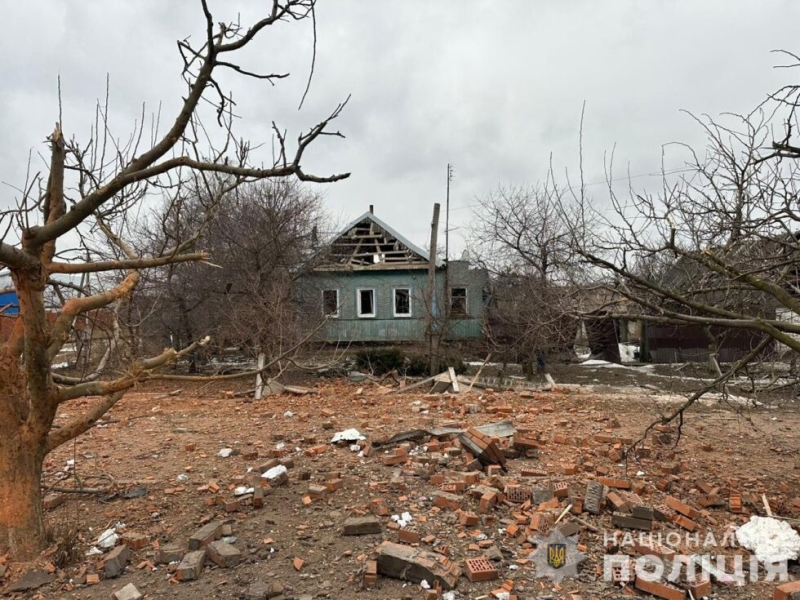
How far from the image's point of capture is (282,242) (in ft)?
47.8

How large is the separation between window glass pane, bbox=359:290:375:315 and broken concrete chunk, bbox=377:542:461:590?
1861 centimetres

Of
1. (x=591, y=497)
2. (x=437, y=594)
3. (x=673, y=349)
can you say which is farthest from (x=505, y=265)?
(x=437, y=594)

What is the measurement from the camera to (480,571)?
3.33m

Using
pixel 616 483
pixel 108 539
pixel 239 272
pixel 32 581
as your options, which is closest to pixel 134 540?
pixel 108 539

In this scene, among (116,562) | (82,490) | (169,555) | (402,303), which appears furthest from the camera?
(402,303)

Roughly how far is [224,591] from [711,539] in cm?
358

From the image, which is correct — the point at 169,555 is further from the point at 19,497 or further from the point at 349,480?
the point at 349,480

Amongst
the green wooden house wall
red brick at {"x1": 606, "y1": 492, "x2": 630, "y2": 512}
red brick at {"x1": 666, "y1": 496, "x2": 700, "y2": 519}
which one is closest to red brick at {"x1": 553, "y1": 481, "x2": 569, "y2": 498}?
red brick at {"x1": 606, "y1": 492, "x2": 630, "y2": 512}

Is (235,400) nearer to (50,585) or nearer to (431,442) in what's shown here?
(431,442)

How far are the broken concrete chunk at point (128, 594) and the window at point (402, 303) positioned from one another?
18507 millimetres

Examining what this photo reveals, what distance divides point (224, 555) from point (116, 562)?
28.4 inches

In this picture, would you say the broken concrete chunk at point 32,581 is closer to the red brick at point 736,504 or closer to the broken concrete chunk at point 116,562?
the broken concrete chunk at point 116,562

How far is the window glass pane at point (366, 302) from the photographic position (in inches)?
867

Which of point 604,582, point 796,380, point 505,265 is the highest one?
point 505,265
